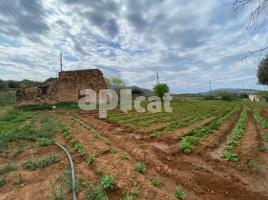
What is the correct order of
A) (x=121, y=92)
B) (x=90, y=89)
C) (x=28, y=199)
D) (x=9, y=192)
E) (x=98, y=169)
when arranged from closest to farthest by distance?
(x=28, y=199), (x=9, y=192), (x=98, y=169), (x=90, y=89), (x=121, y=92)

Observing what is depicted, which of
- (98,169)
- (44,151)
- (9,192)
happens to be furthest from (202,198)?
(44,151)

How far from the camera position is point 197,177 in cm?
426

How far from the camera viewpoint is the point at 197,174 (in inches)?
173

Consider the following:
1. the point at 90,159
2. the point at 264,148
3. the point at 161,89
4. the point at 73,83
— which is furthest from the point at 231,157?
the point at 161,89

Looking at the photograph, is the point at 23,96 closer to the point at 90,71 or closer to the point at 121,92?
the point at 90,71

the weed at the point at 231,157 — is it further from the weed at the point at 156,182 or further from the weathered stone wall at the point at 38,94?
the weathered stone wall at the point at 38,94

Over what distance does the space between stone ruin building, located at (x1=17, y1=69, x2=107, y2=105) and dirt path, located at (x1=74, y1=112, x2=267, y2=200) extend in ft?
47.7

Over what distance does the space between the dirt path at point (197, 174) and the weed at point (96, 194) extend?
148 cm

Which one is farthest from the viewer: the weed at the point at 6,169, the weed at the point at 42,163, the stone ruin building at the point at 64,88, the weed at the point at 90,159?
the stone ruin building at the point at 64,88

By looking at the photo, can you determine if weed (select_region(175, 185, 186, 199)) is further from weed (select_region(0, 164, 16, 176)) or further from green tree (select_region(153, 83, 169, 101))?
green tree (select_region(153, 83, 169, 101))

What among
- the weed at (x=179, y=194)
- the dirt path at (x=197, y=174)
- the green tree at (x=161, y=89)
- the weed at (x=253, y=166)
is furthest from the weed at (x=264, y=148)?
the green tree at (x=161, y=89)

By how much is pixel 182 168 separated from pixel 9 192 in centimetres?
343

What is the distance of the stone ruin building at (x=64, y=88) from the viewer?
19.8 m

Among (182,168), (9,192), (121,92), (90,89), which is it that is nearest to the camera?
(9,192)
